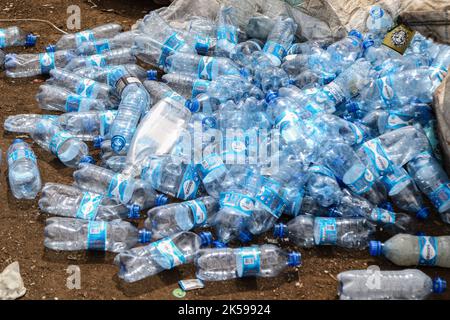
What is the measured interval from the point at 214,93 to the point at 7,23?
2497mm

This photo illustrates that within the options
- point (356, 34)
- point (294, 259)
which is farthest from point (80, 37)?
point (294, 259)

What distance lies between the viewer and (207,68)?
4637 mm

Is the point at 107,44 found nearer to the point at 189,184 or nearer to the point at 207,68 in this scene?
the point at 207,68

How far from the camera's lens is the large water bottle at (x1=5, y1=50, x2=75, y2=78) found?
4.94 metres

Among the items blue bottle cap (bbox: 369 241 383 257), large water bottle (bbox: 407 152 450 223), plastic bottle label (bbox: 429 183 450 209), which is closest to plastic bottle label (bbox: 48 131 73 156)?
blue bottle cap (bbox: 369 241 383 257)

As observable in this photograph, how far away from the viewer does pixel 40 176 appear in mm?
3912

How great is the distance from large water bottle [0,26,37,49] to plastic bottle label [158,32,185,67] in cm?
126

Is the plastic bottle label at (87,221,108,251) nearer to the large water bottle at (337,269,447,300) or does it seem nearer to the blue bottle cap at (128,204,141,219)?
the blue bottle cap at (128,204,141,219)

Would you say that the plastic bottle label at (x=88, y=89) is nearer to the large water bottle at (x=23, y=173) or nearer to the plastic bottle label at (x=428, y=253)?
the large water bottle at (x=23, y=173)

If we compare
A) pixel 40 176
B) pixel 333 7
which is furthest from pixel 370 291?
pixel 333 7

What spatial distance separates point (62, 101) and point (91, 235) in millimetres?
1531

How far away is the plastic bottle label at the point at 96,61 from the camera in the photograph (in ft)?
15.9

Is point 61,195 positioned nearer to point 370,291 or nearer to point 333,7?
point 370,291
